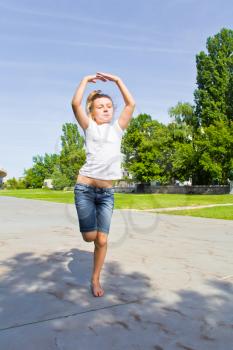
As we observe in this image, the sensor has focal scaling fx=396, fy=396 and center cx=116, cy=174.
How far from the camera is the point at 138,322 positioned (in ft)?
9.39

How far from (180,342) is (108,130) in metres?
1.99

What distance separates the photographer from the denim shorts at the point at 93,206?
363 cm

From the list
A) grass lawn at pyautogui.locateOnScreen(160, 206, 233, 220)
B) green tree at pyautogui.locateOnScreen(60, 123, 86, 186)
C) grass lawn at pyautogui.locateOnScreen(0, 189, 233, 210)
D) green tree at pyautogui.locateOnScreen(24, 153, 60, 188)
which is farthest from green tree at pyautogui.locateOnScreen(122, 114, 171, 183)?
green tree at pyautogui.locateOnScreen(24, 153, 60, 188)

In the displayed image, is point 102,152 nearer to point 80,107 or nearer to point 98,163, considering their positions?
point 98,163

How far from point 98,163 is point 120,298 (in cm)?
121

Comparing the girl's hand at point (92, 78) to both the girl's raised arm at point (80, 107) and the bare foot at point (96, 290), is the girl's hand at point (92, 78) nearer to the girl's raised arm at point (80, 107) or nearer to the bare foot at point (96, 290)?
the girl's raised arm at point (80, 107)

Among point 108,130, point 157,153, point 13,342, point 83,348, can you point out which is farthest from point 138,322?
point 157,153

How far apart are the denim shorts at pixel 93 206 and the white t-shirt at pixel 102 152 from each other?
0.43 ft

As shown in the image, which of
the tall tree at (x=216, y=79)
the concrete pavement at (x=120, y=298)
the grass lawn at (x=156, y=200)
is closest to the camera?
the concrete pavement at (x=120, y=298)

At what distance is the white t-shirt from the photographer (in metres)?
3.62

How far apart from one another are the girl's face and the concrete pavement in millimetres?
1623

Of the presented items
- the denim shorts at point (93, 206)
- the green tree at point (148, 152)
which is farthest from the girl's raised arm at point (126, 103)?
the green tree at point (148, 152)

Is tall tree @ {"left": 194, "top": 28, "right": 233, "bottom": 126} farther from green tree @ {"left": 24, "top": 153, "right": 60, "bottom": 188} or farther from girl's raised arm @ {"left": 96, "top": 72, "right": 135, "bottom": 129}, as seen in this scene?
green tree @ {"left": 24, "top": 153, "right": 60, "bottom": 188}

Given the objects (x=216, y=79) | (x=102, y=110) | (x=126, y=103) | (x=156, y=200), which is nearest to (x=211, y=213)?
(x=126, y=103)
